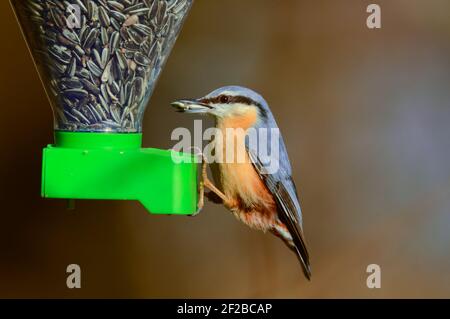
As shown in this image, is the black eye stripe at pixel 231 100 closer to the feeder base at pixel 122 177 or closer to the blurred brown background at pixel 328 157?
the feeder base at pixel 122 177

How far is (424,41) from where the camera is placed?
2.81 metres

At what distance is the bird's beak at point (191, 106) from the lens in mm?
1240

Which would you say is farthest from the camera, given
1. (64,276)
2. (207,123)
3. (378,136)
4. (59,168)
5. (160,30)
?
(378,136)

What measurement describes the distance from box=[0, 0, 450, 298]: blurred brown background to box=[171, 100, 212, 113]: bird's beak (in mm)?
1383

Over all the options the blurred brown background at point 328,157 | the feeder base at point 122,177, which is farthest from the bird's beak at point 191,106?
the blurred brown background at point 328,157

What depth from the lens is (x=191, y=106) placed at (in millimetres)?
1266

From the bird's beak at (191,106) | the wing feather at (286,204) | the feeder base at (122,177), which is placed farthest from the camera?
the wing feather at (286,204)

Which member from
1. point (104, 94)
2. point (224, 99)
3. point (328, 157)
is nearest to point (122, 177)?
point (104, 94)

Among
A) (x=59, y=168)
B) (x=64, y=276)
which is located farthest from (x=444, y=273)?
(x=59, y=168)

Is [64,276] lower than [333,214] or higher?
lower

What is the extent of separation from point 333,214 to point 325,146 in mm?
308

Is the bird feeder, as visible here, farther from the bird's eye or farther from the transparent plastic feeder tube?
A: the bird's eye

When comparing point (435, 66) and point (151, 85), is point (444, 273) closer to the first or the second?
point (435, 66)
